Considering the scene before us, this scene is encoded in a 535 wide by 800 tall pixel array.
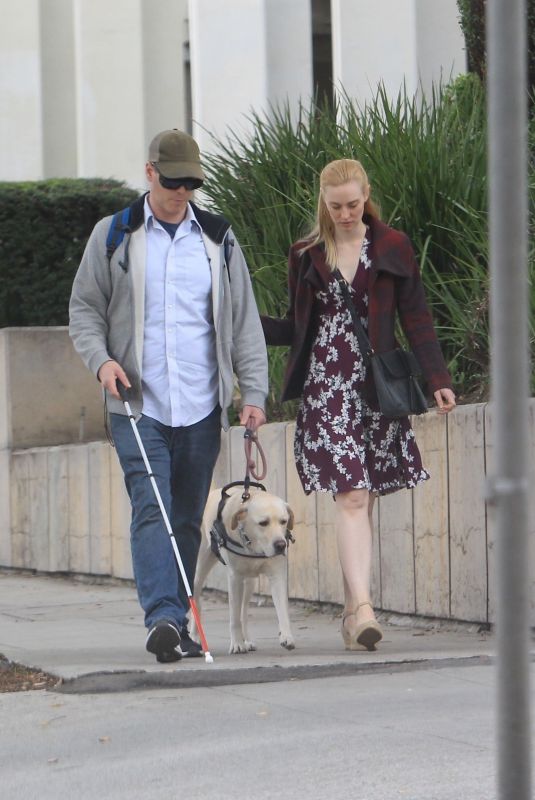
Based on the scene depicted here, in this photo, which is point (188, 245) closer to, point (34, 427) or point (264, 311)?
point (264, 311)

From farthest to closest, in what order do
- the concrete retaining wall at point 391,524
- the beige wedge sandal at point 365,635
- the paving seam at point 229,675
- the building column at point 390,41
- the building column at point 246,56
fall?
the building column at point 246,56 < the building column at point 390,41 < the concrete retaining wall at point 391,524 < the beige wedge sandal at point 365,635 < the paving seam at point 229,675

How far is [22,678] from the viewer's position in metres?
5.41

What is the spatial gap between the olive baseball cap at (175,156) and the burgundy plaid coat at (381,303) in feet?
2.07

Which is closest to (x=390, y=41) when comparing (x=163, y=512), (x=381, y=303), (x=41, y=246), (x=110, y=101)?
(x=110, y=101)

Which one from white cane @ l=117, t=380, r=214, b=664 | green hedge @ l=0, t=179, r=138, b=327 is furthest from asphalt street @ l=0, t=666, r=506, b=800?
green hedge @ l=0, t=179, r=138, b=327

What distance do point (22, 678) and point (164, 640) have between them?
54 cm

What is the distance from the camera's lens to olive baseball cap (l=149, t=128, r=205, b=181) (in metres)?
5.61

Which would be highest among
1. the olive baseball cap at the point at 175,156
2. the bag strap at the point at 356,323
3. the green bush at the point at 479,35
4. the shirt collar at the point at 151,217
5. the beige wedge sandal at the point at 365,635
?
the green bush at the point at 479,35

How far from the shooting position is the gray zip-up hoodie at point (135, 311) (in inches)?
222

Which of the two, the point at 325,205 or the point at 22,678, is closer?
the point at 22,678

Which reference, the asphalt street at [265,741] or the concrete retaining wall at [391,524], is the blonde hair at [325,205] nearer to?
the concrete retaining wall at [391,524]

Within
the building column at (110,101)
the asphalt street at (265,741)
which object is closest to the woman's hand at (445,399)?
the asphalt street at (265,741)

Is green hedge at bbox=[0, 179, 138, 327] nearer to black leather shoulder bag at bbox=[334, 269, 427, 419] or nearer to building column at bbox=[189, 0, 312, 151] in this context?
building column at bbox=[189, 0, 312, 151]

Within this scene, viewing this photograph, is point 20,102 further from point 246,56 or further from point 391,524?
point 391,524
